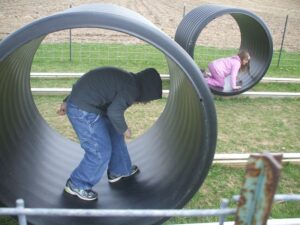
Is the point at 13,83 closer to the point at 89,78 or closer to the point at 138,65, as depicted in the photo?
the point at 89,78

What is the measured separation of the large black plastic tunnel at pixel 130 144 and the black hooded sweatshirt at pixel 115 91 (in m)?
0.40

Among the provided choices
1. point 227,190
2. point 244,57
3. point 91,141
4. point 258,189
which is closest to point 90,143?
point 91,141

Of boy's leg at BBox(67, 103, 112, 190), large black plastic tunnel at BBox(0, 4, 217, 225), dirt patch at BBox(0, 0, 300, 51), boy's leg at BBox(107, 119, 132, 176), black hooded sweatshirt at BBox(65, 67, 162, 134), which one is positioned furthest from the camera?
dirt patch at BBox(0, 0, 300, 51)

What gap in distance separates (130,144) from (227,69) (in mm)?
3750

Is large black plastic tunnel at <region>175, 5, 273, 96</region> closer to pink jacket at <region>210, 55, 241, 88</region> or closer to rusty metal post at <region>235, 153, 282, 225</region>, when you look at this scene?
pink jacket at <region>210, 55, 241, 88</region>

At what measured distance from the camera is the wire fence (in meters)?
10.6

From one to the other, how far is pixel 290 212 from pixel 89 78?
2.54m

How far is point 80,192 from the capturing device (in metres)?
4.23

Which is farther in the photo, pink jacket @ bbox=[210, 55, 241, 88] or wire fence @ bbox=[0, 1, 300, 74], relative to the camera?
wire fence @ bbox=[0, 1, 300, 74]

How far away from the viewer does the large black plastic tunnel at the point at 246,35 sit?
27.4ft

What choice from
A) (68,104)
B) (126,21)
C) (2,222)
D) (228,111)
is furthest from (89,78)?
(228,111)

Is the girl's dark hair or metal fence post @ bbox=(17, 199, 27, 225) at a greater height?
the girl's dark hair

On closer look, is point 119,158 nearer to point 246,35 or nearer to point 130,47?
point 246,35

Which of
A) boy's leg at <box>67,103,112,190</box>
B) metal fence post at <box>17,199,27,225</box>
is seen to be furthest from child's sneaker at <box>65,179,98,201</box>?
metal fence post at <box>17,199,27,225</box>
